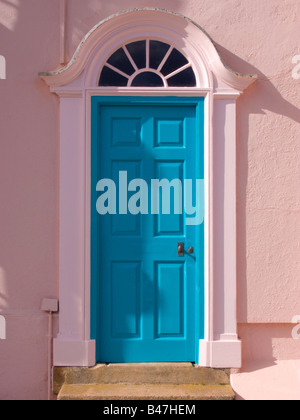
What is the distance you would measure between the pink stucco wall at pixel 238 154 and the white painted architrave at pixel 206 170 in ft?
0.35

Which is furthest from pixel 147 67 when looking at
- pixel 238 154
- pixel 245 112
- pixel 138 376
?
pixel 138 376

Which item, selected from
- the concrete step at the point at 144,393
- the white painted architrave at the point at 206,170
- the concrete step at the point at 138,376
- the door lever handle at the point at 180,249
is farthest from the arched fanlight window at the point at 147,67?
the concrete step at the point at 144,393

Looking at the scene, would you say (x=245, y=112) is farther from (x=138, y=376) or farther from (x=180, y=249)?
(x=138, y=376)

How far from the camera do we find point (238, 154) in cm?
374

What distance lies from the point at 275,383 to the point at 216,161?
1.89 metres

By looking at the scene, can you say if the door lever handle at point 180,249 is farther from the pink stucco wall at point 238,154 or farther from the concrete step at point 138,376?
the concrete step at point 138,376

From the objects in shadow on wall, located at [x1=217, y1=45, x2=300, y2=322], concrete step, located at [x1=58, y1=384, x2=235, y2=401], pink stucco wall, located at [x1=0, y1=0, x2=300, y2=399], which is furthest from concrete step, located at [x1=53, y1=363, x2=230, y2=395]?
shadow on wall, located at [x1=217, y1=45, x2=300, y2=322]

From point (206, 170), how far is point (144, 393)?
6.15ft

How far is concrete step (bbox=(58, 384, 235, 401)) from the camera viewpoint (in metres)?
3.38

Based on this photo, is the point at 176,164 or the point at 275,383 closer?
the point at 275,383

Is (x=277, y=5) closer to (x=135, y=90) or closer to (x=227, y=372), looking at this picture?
(x=135, y=90)

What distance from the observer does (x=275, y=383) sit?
3.54 metres

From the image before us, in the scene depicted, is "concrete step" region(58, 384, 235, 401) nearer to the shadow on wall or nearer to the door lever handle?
the shadow on wall

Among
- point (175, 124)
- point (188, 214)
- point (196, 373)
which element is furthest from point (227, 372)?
point (175, 124)
